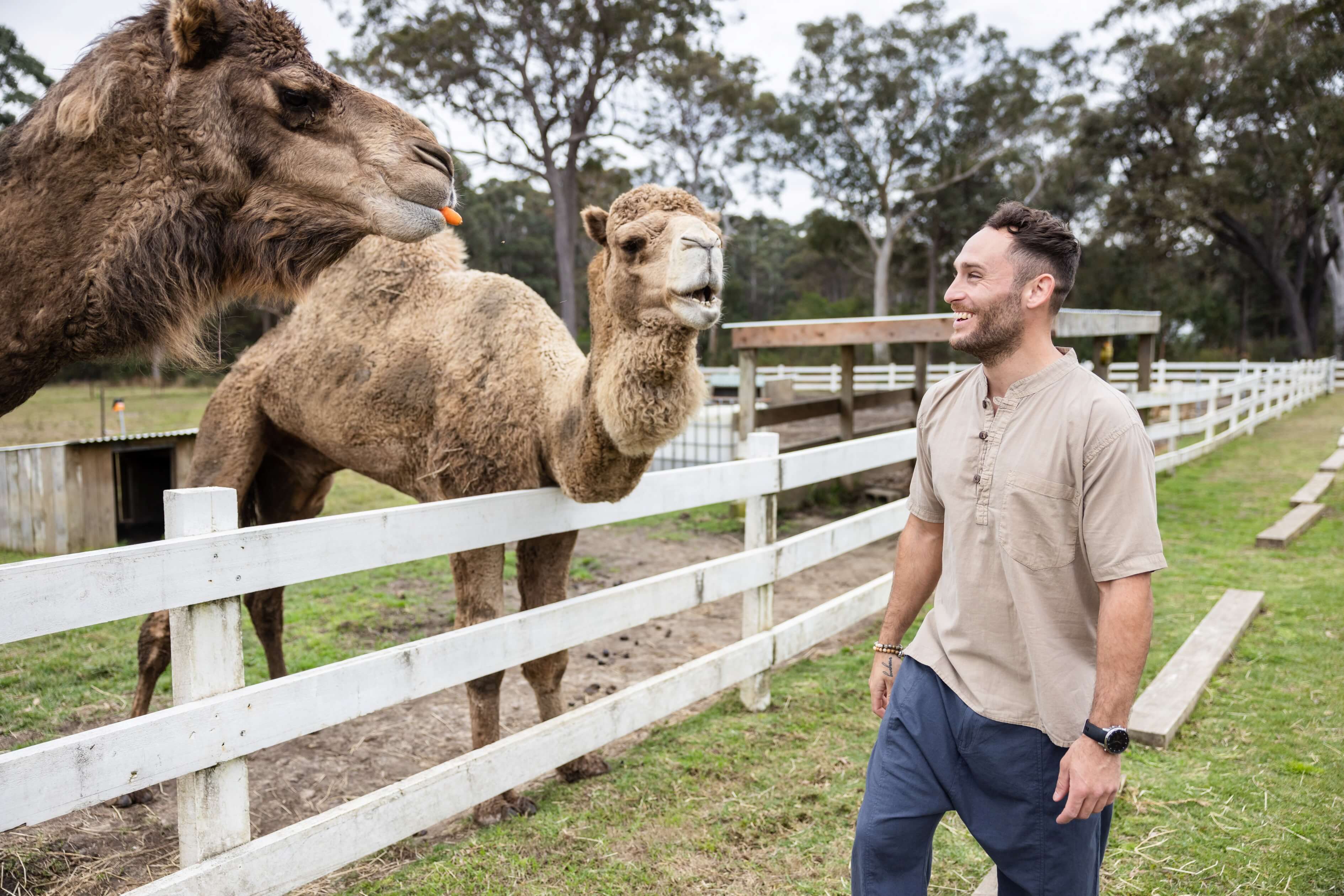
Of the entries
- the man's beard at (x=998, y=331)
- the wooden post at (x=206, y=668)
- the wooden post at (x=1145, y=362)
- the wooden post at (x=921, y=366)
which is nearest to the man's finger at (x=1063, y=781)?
the man's beard at (x=998, y=331)

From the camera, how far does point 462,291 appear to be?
14.5 feet

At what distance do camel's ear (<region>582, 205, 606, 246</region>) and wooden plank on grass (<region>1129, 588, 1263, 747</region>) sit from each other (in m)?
3.09

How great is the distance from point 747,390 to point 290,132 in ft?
26.7

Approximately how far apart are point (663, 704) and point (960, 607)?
2127mm

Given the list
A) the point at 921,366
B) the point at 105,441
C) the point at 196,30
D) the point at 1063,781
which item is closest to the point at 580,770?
the point at 1063,781

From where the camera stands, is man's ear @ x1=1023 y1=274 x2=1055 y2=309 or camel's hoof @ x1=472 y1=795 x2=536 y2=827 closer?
man's ear @ x1=1023 y1=274 x2=1055 y2=309

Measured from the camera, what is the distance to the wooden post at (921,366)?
38.8 feet

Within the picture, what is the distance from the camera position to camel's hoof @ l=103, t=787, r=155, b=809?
3.88 m

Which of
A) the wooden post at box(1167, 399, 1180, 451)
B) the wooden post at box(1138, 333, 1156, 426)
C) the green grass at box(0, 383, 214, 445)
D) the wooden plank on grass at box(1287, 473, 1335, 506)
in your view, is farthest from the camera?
the green grass at box(0, 383, 214, 445)

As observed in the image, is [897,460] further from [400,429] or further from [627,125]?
[627,125]

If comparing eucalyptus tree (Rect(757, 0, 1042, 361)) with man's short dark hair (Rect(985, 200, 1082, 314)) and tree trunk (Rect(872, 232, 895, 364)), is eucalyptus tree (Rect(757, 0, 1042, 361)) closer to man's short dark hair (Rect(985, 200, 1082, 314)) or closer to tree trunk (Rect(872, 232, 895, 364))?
tree trunk (Rect(872, 232, 895, 364))

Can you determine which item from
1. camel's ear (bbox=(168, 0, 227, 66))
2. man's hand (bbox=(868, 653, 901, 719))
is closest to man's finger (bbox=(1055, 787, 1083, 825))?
man's hand (bbox=(868, 653, 901, 719))

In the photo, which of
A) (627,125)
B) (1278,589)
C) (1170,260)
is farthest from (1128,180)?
(1278,589)

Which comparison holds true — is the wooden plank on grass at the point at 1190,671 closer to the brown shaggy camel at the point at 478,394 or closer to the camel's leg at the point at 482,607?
the brown shaggy camel at the point at 478,394
